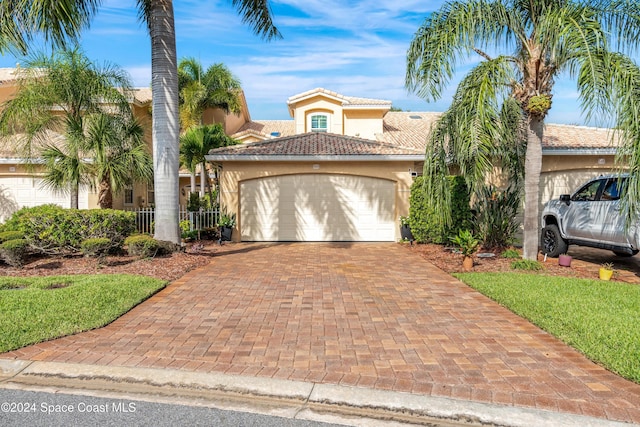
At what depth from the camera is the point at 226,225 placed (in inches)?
554

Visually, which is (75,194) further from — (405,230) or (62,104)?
(405,230)

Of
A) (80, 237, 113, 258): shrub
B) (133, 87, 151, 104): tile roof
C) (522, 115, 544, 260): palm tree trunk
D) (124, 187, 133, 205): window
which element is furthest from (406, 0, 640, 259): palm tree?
(133, 87, 151, 104): tile roof

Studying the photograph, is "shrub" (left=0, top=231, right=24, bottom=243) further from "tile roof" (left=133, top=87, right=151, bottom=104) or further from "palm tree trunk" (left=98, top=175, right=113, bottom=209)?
"tile roof" (left=133, top=87, right=151, bottom=104)

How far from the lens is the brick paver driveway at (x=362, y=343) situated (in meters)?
4.00

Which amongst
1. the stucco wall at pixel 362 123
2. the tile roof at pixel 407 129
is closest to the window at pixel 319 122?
the stucco wall at pixel 362 123

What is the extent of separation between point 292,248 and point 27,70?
9.27 m

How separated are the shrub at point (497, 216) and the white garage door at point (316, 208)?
3693 millimetres

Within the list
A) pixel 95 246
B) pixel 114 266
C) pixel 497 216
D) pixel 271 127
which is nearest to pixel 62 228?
pixel 95 246

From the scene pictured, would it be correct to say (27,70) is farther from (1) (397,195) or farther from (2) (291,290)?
(1) (397,195)

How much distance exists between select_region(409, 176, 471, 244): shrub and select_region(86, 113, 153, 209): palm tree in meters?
8.28

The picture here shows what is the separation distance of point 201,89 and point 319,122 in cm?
662

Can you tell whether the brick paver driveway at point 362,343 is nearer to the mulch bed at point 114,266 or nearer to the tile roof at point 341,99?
the mulch bed at point 114,266

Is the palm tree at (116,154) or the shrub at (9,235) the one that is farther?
the palm tree at (116,154)

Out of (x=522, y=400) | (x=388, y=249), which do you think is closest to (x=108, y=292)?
(x=522, y=400)
